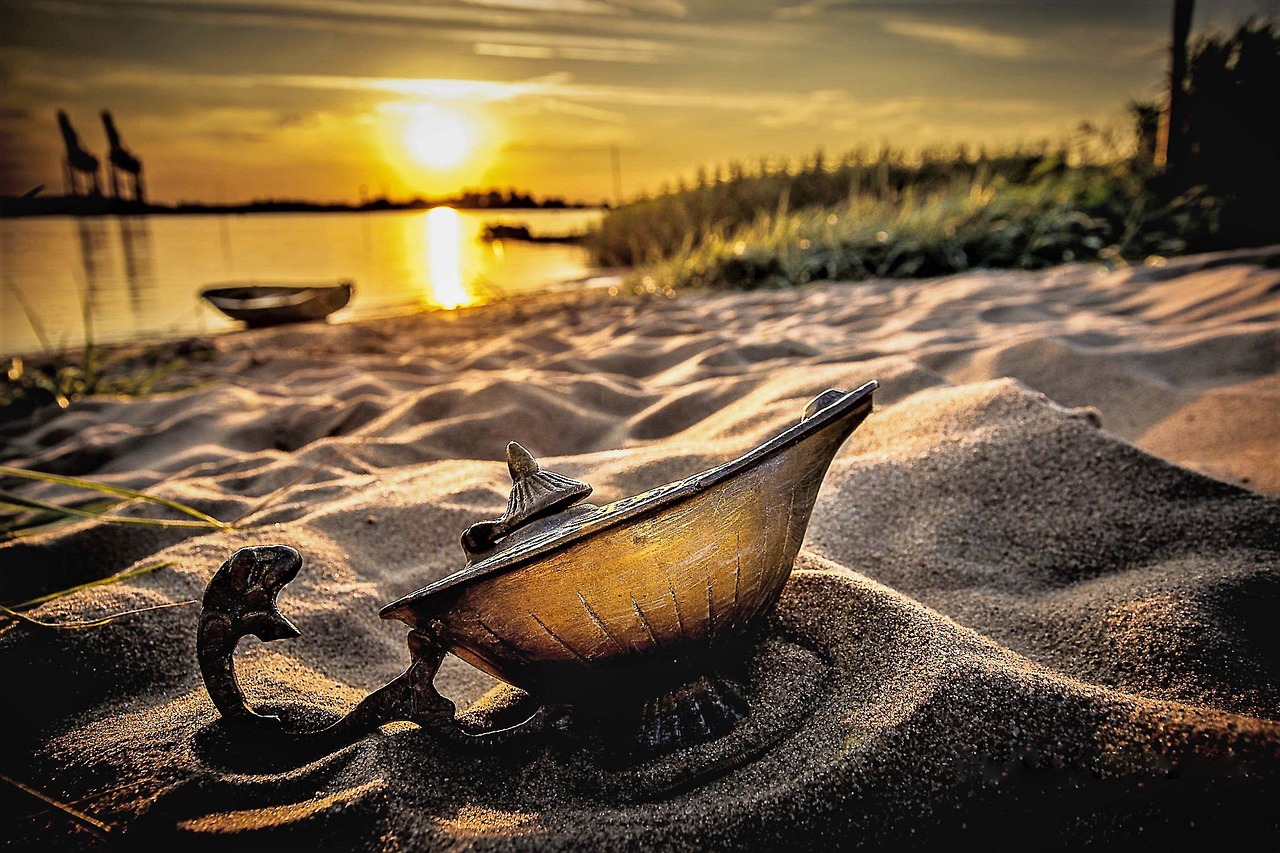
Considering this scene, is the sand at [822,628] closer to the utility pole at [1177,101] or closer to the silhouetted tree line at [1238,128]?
the silhouetted tree line at [1238,128]

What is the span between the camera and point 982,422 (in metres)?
1.80

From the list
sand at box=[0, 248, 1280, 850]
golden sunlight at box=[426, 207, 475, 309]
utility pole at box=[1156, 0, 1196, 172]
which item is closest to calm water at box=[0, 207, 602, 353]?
golden sunlight at box=[426, 207, 475, 309]

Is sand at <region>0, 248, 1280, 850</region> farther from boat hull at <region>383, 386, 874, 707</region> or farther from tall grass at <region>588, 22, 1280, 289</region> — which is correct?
tall grass at <region>588, 22, 1280, 289</region>

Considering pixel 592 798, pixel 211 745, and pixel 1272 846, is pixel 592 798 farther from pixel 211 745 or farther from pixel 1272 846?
pixel 1272 846

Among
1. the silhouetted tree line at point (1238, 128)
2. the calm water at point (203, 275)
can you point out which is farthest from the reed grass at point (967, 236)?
the calm water at point (203, 275)

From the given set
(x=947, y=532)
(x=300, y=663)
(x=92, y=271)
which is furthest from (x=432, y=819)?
(x=92, y=271)

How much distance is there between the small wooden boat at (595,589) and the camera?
77 cm

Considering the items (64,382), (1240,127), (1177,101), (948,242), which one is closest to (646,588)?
(64,382)

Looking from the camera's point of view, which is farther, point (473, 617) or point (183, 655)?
point (183, 655)

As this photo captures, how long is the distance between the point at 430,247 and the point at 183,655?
73.6 feet

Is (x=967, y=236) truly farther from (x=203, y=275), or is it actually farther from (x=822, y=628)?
(x=203, y=275)

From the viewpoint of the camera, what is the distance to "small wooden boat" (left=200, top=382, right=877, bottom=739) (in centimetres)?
77

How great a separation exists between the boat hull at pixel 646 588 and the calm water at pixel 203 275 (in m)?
3.70

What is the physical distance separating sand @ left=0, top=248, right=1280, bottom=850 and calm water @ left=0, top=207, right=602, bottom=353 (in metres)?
2.58
